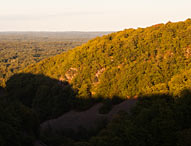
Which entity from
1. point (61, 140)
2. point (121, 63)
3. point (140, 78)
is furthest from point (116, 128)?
point (121, 63)

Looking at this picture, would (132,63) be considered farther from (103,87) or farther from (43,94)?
(43,94)

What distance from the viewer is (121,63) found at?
136 feet

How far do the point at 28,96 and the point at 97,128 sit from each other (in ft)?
71.5

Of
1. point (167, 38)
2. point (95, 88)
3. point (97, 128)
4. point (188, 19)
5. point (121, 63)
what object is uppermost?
point (188, 19)

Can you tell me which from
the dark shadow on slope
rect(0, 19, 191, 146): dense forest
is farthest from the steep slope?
the dark shadow on slope

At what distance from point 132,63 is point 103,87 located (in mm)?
6867

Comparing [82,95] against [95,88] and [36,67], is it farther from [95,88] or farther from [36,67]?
[36,67]

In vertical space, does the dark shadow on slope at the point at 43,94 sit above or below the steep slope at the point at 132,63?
below

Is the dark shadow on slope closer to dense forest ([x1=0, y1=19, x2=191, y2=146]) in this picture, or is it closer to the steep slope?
dense forest ([x1=0, y1=19, x2=191, y2=146])

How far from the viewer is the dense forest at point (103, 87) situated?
74.8 ft

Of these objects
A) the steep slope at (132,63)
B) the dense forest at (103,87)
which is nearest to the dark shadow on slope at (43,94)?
the dense forest at (103,87)

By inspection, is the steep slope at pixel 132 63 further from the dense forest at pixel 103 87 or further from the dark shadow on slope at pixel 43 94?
the dark shadow on slope at pixel 43 94

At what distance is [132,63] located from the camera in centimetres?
3978

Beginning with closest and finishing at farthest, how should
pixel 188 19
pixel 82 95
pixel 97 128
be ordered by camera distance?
pixel 97 128, pixel 82 95, pixel 188 19
